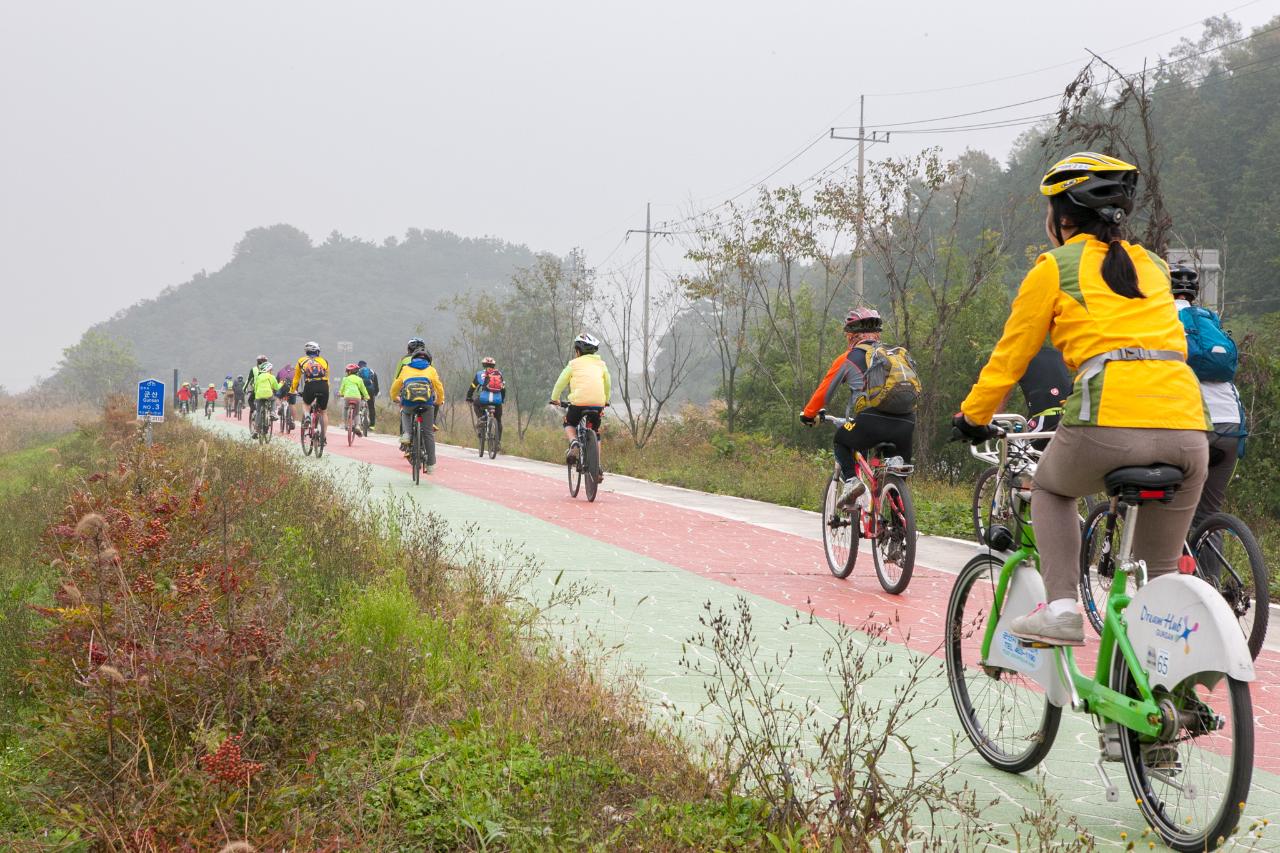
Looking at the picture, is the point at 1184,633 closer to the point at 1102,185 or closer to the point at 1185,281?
the point at 1102,185

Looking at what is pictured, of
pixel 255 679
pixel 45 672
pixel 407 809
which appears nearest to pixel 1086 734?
pixel 407 809

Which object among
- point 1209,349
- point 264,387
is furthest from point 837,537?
point 264,387

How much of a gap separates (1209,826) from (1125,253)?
1.74m

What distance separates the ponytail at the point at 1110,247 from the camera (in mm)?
4062

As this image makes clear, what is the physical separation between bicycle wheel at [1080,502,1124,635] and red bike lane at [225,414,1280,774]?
0.51 meters

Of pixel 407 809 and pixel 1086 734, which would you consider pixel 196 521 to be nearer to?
pixel 407 809

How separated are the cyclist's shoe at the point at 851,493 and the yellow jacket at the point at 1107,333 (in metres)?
5.28

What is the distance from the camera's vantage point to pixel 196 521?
813 centimetres

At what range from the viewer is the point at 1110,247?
4.14 meters

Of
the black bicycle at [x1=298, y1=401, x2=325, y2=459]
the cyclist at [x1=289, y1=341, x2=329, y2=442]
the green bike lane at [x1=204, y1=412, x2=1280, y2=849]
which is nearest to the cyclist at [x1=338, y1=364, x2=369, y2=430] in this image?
the cyclist at [x1=289, y1=341, x2=329, y2=442]

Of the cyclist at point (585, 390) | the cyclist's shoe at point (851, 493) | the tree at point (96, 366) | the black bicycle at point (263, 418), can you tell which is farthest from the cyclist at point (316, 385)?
the tree at point (96, 366)

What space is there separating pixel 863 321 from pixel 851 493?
50.1 inches

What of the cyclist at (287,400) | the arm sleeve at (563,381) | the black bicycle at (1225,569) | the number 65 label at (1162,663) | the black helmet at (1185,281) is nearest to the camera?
the number 65 label at (1162,663)

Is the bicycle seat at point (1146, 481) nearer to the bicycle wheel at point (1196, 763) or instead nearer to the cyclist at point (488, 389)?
the bicycle wheel at point (1196, 763)
